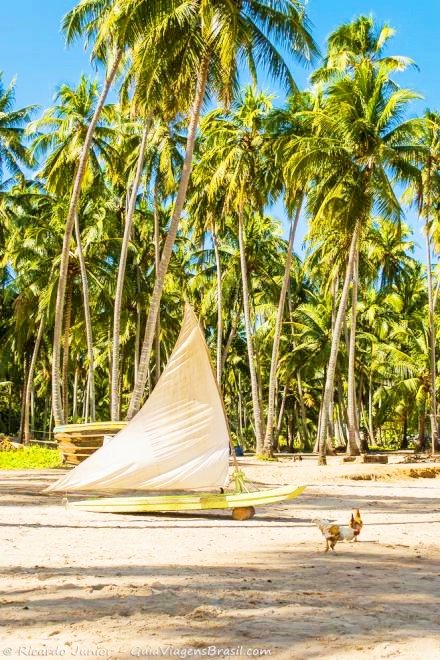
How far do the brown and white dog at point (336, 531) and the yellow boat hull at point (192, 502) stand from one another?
2.47m

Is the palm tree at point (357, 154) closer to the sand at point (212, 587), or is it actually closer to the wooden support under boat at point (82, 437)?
the wooden support under boat at point (82, 437)

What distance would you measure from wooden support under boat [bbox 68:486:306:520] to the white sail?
246 millimetres

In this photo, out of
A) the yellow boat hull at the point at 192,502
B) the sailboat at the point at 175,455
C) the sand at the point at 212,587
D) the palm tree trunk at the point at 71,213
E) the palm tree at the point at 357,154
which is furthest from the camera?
the palm tree at the point at 357,154

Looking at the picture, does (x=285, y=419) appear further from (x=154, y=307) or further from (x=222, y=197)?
(x=154, y=307)

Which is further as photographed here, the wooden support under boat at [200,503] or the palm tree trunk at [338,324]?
the palm tree trunk at [338,324]

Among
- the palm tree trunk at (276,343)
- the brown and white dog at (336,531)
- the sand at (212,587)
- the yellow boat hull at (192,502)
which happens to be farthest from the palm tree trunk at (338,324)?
the brown and white dog at (336,531)

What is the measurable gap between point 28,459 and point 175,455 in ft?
44.8

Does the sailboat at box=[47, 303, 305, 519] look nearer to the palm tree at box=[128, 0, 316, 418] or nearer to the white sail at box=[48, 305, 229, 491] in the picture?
the white sail at box=[48, 305, 229, 491]

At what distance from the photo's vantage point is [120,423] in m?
18.7

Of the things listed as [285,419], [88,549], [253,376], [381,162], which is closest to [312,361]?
[253,376]

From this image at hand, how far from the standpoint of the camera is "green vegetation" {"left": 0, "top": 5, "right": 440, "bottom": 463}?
1967cm

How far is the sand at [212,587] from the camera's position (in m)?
4.57

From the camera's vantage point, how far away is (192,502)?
11375mm

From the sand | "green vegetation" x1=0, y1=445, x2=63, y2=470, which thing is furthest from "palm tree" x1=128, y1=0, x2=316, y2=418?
the sand
